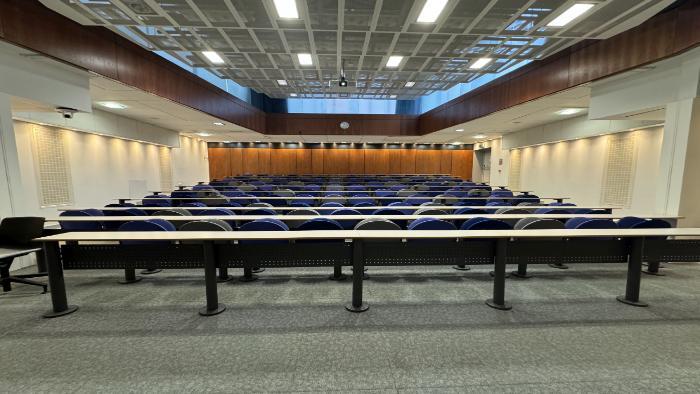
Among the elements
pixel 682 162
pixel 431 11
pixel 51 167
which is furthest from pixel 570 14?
pixel 51 167

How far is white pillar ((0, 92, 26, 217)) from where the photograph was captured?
13.8ft

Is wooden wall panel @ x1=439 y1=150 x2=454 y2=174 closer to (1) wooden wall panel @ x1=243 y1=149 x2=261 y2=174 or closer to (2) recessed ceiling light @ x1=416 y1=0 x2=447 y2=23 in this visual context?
(1) wooden wall panel @ x1=243 y1=149 x2=261 y2=174

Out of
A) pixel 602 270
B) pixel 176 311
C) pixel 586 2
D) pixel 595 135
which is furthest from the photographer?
pixel 595 135

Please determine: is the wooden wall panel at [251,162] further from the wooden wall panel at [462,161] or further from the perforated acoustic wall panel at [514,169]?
the perforated acoustic wall panel at [514,169]

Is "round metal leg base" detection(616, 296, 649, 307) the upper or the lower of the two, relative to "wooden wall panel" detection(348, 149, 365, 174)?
lower

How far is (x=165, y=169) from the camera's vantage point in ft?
41.2

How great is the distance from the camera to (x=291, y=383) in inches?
80.3

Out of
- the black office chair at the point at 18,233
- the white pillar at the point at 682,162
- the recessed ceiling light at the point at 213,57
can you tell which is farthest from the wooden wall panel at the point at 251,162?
the white pillar at the point at 682,162

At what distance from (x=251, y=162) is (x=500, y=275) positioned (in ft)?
60.7

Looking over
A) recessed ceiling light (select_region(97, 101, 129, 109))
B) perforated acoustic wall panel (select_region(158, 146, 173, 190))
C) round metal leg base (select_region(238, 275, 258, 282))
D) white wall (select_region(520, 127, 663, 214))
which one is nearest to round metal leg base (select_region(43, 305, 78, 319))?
round metal leg base (select_region(238, 275, 258, 282))

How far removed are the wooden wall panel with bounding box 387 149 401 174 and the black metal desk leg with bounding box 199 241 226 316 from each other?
1746cm

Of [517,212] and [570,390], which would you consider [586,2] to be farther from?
[570,390]

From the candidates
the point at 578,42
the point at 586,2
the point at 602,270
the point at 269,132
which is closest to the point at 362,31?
the point at 586,2

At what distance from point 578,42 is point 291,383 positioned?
7793mm
